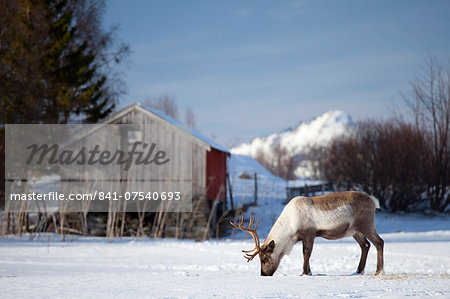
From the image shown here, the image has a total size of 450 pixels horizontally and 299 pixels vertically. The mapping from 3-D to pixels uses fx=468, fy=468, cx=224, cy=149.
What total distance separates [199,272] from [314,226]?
2.10 m

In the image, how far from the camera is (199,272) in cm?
724

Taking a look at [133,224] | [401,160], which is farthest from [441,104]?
[133,224]

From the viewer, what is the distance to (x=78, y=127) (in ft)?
82.5

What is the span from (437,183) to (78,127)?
18453mm

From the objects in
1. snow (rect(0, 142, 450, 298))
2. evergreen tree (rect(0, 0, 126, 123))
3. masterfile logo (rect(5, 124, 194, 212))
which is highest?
evergreen tree (rect(0, 0, 126, 123))

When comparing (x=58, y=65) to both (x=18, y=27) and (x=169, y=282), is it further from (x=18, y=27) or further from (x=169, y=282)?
(x=169, y=282)

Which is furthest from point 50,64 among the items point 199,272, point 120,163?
point 199,272

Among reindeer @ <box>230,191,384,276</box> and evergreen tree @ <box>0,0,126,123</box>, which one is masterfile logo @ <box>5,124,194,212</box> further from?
reindeer @ <box>230,191,384,276</box>

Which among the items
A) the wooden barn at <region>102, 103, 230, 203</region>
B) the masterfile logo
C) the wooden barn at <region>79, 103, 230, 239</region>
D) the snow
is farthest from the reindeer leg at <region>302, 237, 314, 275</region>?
the masterfile logo

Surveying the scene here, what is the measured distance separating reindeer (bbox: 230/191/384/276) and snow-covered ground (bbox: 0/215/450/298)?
0.98 ft

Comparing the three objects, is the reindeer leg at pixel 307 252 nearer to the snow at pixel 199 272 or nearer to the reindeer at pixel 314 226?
the reindeer at pixel 314 226

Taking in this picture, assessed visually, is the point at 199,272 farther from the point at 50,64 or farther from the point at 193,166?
the point at 50,64

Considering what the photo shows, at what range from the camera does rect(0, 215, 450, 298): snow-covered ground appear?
432cm

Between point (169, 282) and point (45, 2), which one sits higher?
point (45, 2)
